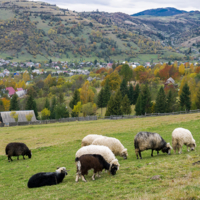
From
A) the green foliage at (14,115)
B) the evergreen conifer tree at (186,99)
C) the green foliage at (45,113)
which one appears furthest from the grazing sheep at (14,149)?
the green foliage at (45,113)

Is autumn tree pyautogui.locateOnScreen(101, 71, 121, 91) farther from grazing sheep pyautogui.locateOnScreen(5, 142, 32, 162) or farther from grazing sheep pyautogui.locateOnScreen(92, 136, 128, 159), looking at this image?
grazing sheep pyautogui.locateOnScreen(92, 136, 128, 159)

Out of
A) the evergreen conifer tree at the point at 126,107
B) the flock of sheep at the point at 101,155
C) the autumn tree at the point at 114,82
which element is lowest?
the evergreen conifer tree at the point at 126,107

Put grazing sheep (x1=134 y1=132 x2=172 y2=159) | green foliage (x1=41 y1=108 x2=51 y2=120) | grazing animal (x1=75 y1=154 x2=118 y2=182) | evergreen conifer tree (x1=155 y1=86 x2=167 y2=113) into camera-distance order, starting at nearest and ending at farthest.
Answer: grazing animal (x1=75 y1=154 x2=118 y2=182) → grazing sheep (x1=134 y1=132 x2=172 y2=159) → evergreen conifer tree (x1=155 y1=86 x2=167 y2=113) → green foliage (x1=41 y1=108 x2=51 y2=120)

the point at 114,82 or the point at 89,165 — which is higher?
the point at 114,82

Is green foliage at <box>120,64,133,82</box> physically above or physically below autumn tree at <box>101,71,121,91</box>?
above

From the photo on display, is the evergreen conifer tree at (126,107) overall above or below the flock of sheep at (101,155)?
below

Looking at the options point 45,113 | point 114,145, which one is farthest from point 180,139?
point 45,113

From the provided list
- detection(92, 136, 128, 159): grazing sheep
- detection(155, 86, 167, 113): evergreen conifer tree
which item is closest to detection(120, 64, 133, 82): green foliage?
detection(155, 86, 167, 113): evergreen conifer tree

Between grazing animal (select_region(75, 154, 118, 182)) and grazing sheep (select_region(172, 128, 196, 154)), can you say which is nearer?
grazing animal (select_region(75, 154, 118, 182))

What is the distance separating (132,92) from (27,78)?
120330 millimetres

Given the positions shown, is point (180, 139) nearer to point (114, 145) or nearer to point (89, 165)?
point (114, 145)

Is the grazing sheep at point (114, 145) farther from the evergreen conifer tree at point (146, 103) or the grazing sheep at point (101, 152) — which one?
the evergreen conifer tree at point (146, 103)

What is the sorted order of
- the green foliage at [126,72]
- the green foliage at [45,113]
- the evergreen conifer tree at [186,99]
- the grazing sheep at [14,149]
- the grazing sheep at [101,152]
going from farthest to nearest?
1. the green foliage at [126,72]
2. the green foliage at [45,113]
3. the evergreen conifer tree at [186,99]
4. the grazing sheep at [14,149]
5. the grazing sheep at [101,152]

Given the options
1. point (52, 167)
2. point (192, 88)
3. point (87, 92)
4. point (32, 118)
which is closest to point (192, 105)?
point (192, 88)
